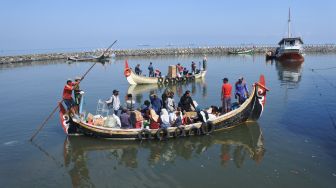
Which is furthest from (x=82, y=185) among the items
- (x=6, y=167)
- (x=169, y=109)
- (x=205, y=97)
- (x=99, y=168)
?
(x=205, y=97)

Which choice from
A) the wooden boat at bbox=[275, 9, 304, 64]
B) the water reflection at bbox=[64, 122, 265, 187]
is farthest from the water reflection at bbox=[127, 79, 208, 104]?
the wooden boat at bbox=[275, 9, 304, 64]

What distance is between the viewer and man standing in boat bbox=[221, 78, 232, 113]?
595 inches

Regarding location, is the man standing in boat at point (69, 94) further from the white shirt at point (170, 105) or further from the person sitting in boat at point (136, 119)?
the white shirt at point (170, 105)

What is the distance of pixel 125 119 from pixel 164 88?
15.5m

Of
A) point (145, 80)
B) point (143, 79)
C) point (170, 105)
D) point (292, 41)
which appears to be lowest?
point (170, 105)

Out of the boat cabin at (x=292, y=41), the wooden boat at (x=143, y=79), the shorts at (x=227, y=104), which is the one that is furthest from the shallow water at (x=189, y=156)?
the boat cabin at (x=292, y=41)

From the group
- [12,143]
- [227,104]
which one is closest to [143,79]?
[227,104]

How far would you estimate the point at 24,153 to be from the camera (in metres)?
13.1

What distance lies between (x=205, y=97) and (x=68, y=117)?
1186 cm

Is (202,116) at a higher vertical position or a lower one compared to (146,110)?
lower

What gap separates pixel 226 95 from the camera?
15.2 metres

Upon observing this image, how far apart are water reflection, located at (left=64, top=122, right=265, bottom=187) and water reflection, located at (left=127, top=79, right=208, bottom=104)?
10.1 meters

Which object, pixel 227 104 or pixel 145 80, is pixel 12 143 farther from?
pixel 145 80

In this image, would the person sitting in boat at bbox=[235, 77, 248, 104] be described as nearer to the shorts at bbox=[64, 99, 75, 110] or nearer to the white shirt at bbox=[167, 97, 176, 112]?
the white shirt at bbox=[167, 97, 176, 112]
